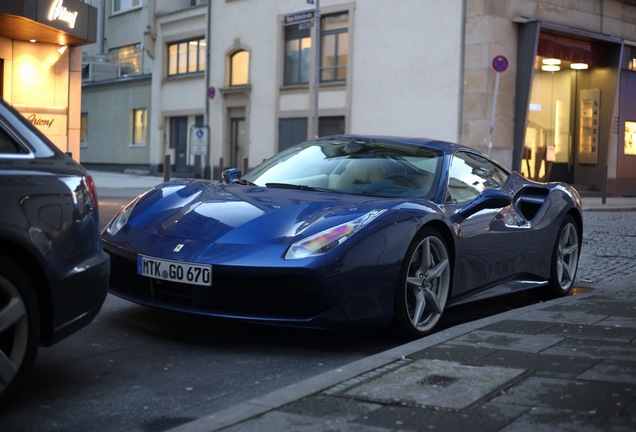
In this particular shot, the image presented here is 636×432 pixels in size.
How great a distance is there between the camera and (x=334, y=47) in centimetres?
2920

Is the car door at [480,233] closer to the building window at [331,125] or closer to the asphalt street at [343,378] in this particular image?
the asphalt street at [343,378]

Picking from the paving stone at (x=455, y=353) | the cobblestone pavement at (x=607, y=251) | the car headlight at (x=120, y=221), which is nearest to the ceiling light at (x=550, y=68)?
the cobblestone pavement at (x=607, y=251)

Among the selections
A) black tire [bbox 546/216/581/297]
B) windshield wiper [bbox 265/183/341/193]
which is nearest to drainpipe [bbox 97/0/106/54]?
black tire [bbox 546/216/581/297]

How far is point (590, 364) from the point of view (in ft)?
14.7

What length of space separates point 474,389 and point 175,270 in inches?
71.5

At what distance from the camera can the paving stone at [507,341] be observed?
4.91 m

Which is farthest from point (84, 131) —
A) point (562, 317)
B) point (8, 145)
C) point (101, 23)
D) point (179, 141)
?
point (8, 145)

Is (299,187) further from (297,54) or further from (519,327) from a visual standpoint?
(297,54)

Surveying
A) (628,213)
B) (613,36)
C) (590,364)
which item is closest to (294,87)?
(613,36)

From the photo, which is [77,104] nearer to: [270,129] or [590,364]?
[270,129]

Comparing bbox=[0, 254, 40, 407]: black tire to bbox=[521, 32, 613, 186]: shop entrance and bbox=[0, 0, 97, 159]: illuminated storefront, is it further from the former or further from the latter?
bbox=[521, 32, 613, 186]: shop entrance

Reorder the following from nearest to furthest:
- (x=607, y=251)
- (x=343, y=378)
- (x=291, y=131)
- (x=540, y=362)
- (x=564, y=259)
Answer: (x=343, y=378) < (x=540, y=362) < (x=564, y=259) < (x=607, y=251) < (x=291, y=131)

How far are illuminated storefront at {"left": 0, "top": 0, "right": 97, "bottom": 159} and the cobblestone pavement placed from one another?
10670 mm

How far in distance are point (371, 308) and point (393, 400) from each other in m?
1.36
